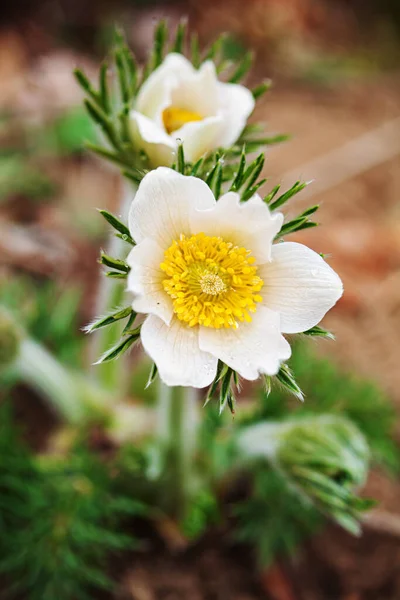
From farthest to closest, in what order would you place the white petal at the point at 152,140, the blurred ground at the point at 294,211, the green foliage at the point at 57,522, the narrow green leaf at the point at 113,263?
the blurred ground at the point at 294,211 < the green foliage at the point at 57,522 < the white petal at the point at 152,140 < the narrow green leaf at the point at 113,263

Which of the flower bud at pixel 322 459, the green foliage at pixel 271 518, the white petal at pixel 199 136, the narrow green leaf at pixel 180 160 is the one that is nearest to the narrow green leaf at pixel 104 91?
the white petal at pixel 199 136

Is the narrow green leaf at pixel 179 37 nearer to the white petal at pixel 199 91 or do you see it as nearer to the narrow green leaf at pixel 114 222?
the white petal at pixel 199 91

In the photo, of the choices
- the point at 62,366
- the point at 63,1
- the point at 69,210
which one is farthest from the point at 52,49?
the point at 62,366

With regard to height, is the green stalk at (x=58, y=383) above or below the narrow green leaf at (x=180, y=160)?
below

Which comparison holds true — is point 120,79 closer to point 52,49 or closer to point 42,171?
point 42,171

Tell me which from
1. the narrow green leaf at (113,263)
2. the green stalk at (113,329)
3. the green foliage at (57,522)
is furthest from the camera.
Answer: the green stalk at (113,329)

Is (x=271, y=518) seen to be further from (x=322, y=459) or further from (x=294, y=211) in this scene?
(x=294, y=211)
